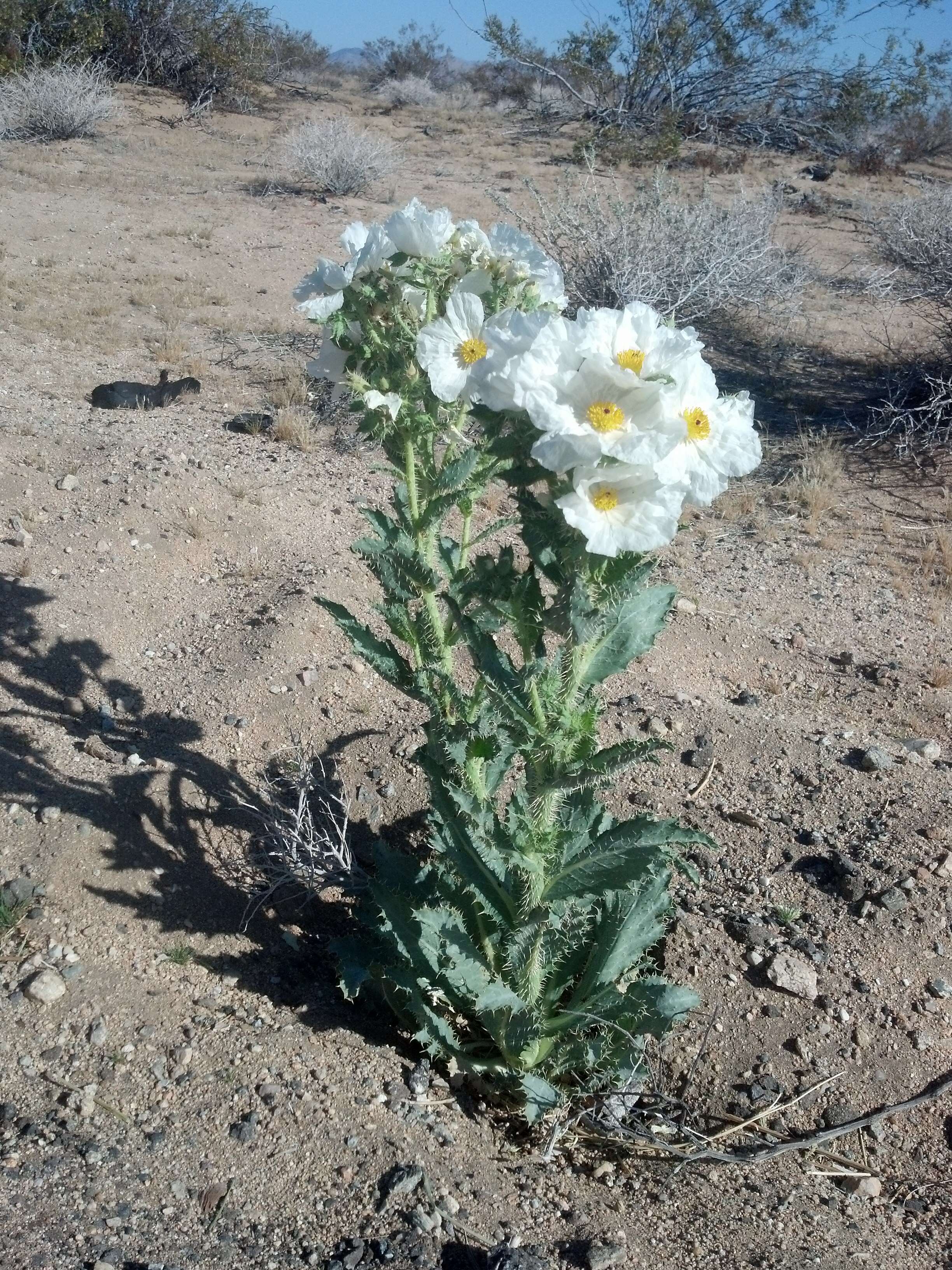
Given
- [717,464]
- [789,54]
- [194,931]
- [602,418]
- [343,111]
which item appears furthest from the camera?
[343,111]

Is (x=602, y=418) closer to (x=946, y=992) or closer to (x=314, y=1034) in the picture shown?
(x=314, y=1034)

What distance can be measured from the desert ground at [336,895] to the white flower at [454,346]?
1.64 m

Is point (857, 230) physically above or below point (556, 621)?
below

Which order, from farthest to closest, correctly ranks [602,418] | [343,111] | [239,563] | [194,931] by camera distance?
[343,111], [239,563], [194,931], [602,418]

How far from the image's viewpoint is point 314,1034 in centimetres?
256

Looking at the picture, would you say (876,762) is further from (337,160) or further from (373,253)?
(337,160)

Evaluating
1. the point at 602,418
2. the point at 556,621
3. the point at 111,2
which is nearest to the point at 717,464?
the point at 602,418

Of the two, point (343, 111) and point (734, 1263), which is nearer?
point (734, 1263)

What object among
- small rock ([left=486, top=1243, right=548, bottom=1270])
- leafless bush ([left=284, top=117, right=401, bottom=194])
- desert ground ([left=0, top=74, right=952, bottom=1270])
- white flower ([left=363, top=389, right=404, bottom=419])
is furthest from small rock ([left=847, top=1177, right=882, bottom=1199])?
leafless bush ([left=284, top=117, right=401, bottom=194])

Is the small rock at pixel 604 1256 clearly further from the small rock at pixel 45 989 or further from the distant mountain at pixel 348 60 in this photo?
the distant mountain at pixel 348 60

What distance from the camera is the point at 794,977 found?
8.98 feet

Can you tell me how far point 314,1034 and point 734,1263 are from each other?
3.59 feet

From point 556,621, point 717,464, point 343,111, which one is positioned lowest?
point 343,111

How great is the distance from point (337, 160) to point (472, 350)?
13224 mm
